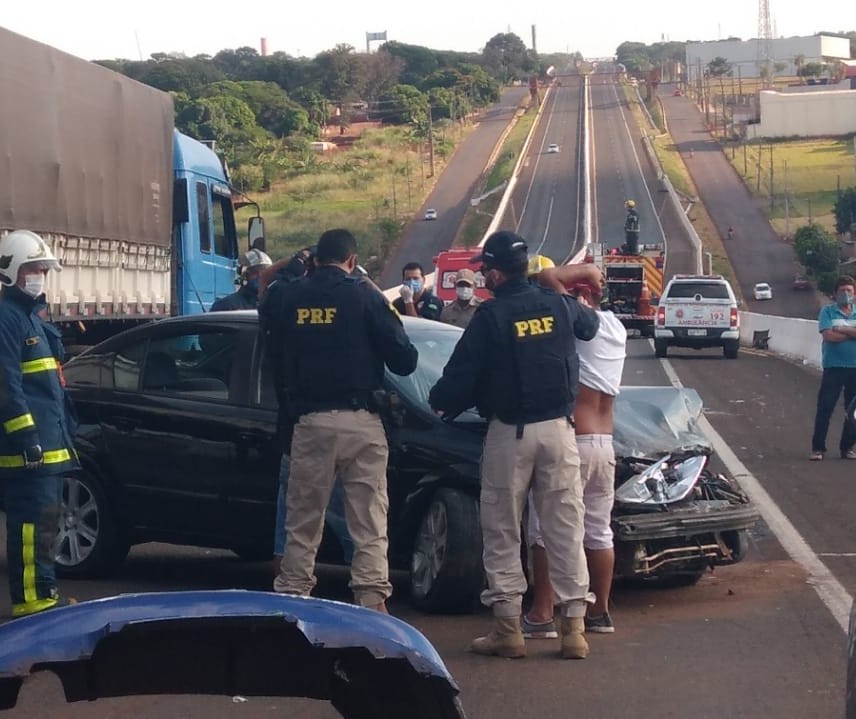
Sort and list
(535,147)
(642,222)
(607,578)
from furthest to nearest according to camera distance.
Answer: (535,147)
(642,222)
(607,578)

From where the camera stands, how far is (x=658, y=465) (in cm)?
792

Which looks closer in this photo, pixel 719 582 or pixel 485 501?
pixel 485 501

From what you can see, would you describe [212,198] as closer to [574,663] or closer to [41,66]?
[41,66]

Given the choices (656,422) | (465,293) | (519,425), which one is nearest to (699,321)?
(465,293)

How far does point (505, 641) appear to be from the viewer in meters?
6.82

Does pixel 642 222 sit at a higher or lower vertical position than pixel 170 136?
lower

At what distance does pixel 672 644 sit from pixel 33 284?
3.68 metres

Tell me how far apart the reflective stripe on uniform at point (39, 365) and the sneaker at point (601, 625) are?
3.05 m

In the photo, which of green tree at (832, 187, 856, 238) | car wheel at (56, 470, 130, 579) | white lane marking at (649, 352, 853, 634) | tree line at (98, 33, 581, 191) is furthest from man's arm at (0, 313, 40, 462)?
tree line at (98, 33, 581, 191)

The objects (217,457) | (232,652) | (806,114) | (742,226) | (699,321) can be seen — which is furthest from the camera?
(806,114)

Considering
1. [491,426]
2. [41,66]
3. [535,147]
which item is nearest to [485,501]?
[491,426]

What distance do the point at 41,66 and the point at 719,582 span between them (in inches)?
321

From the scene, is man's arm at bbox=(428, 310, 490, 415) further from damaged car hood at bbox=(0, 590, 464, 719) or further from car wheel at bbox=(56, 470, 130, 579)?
damaged car hood at bbox=(0, 590, 464, 719)

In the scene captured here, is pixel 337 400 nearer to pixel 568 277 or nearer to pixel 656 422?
pixel 568 277
